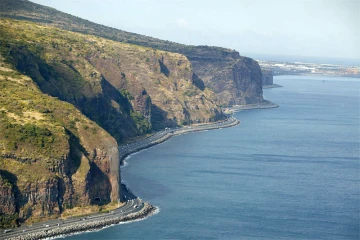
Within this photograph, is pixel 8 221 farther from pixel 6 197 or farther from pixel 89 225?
pixel 89 225

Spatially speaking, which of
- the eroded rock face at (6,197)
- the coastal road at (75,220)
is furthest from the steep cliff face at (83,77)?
the eroded rock face at (6,197)

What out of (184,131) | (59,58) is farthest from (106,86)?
(184,131)

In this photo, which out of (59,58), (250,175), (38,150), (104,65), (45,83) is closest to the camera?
(38,150)

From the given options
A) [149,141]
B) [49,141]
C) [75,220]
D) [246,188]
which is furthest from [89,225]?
[149,141]

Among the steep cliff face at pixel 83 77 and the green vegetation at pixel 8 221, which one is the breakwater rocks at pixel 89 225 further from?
the steep cliff face at pixel 83 77

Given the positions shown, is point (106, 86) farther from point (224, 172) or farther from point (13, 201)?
point (13, 201)

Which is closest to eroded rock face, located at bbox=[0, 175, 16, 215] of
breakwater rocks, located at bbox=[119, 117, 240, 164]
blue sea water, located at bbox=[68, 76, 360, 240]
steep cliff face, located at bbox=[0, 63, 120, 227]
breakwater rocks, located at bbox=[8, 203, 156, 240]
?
steep cliff face, located at bbox=[0, 63, 120, 227]
